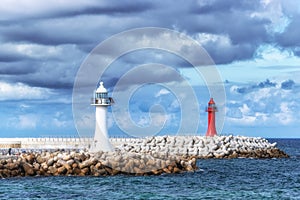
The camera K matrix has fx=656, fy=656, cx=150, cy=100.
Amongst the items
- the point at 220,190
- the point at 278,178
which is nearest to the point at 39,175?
the point at 220,190

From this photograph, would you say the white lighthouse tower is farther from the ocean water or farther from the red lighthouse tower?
the red lighthouse tower

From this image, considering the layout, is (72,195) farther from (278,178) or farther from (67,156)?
(278,178)

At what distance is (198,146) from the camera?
174 ft

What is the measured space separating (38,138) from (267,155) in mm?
21787

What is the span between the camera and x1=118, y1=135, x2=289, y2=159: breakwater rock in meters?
52.3

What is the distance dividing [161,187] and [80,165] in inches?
224

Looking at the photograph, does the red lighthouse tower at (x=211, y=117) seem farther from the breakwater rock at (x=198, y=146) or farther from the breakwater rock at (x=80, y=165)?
the breakwater rock at (x=80, y=165)

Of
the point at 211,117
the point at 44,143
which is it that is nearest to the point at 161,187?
the point at 211,117

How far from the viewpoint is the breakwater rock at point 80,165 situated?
1314 inches

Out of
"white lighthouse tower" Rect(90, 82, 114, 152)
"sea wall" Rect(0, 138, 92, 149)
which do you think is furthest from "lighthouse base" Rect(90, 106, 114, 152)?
"sea wall" Rect(0, 138, 92, 149)

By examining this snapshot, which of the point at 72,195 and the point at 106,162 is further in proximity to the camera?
the point at 106,162

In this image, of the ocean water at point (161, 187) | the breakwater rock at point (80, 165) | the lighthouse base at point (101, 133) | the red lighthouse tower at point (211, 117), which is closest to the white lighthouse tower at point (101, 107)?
the lighthouse base at point (101, 133)

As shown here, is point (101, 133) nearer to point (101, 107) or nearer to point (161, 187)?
point (101, 107)

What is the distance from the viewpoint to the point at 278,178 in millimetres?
37031
